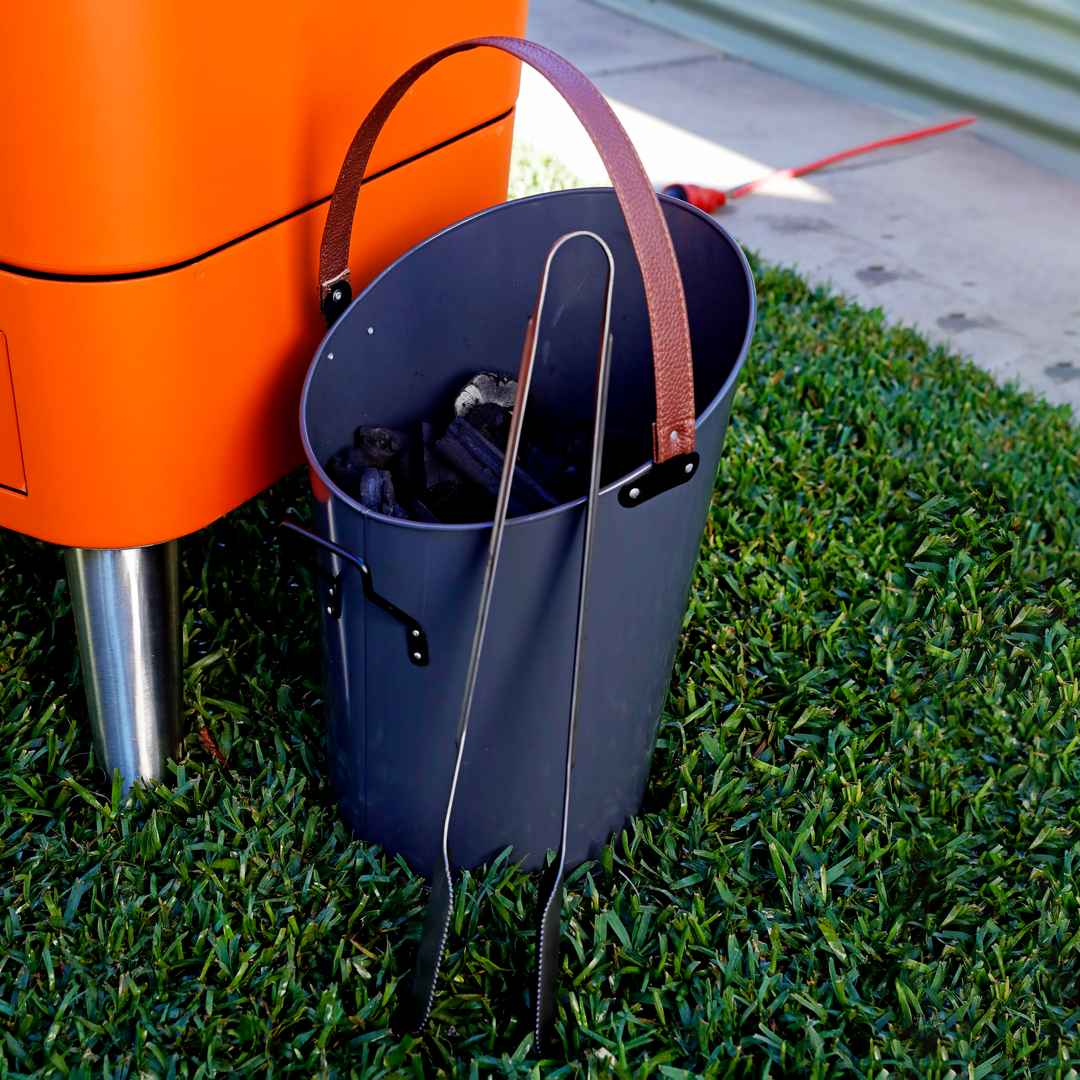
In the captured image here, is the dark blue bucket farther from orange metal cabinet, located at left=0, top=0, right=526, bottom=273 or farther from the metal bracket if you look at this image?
orange metal cabinet, located at left=0, top=0, right=526, bottom=273

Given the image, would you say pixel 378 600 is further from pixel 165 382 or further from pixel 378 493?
pixel 165 382

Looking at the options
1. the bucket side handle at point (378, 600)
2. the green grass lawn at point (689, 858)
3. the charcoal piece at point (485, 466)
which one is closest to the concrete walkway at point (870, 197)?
the green grass lawn at point (689, 858)

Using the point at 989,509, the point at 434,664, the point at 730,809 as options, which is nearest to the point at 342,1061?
the point at 434,664

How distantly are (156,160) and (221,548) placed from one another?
90cm

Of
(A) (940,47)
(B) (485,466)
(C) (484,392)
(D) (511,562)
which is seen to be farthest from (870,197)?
(D) (511,562)

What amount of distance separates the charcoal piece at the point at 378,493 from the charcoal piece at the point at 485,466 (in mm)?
105

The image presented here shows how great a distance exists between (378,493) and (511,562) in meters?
0.26

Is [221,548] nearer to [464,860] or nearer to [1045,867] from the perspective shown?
[464,860]

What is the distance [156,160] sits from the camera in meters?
1.01

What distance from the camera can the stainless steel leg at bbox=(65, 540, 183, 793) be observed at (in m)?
1.27

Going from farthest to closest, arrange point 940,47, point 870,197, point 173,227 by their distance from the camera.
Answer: point 940,47 → point 870,197 → point 173,227

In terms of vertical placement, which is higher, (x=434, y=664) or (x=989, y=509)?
(x=434, y=664)

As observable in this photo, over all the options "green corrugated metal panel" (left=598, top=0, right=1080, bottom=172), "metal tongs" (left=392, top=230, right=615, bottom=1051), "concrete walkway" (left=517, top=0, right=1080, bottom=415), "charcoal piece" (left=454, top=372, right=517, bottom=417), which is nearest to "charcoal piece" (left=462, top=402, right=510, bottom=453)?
"charcoal piece" (left=454, top=372, right=517, bottom=417)

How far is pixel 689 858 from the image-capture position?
4.62ft
